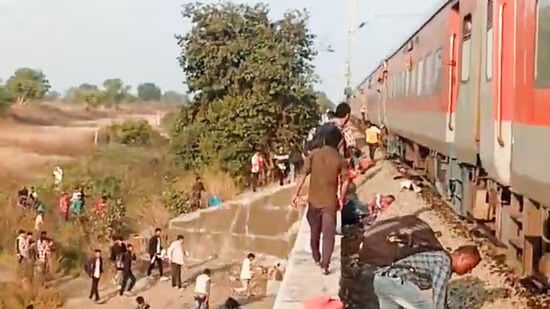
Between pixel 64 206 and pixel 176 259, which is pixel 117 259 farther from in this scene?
pixel 64 206

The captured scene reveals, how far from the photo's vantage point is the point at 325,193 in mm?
7938

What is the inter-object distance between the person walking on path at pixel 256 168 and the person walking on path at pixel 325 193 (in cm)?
1695

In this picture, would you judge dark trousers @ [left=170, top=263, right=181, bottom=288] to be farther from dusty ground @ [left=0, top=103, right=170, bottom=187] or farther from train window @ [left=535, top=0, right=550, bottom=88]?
dusty ground @ [left=0, top=103, right=170, bottom=187]

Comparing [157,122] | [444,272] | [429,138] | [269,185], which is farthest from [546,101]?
[157,122]

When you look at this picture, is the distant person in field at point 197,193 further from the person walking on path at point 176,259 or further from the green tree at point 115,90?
the green tree at point 115,90

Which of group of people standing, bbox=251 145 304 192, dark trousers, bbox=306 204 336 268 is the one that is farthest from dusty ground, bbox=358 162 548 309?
group of people standing, bbox=251 145 304 192

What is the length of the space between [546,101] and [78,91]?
93.5 metres

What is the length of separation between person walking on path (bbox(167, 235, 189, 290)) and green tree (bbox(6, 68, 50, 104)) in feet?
198

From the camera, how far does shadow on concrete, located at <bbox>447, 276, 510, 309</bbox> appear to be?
8366mm

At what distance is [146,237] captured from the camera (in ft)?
85.1

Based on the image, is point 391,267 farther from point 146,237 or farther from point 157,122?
point 157,122

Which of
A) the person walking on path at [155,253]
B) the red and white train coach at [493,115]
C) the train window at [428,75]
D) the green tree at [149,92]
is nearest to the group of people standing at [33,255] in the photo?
the person walking on path at [155,253]

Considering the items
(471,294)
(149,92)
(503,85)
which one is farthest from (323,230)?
(149,92)

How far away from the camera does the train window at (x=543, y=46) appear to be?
6648 millimetres
